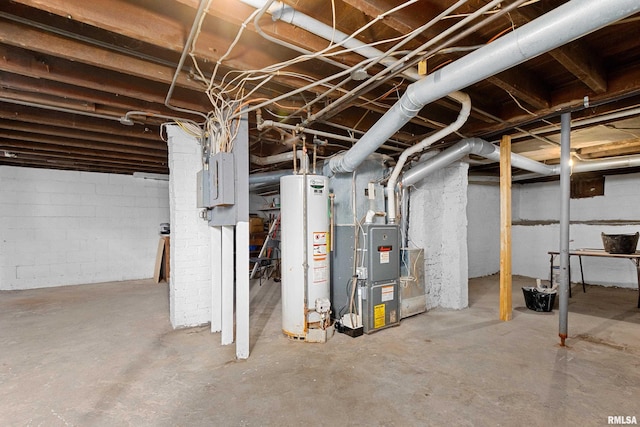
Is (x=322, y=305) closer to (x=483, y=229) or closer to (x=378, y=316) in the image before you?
(x=378, y=316)

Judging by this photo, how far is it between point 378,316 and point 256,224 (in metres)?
4.30

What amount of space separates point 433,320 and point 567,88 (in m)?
2.55

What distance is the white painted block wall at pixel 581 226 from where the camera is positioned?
5.38 m

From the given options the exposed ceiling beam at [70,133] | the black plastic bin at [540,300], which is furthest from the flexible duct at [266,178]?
the black plastic bin at [540,300]

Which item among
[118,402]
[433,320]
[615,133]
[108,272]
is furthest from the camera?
[108,272]

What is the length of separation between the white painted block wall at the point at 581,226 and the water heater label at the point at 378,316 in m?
4.66

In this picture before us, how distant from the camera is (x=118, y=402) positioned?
1.95 m

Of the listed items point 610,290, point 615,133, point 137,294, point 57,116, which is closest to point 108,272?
point 137,294

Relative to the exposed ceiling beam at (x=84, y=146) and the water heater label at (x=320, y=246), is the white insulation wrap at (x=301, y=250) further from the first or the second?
the exposed ceiling beam at (x=84, y=146)

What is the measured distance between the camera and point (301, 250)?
2990 mm

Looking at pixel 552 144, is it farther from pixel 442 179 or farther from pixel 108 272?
pixel 108 272

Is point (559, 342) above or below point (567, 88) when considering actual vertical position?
below

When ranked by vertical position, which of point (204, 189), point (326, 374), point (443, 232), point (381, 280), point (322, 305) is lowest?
point (326, 374)

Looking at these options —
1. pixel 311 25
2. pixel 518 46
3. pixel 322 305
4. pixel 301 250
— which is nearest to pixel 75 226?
pixel 301 250
